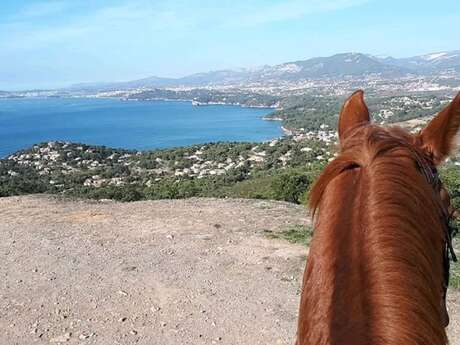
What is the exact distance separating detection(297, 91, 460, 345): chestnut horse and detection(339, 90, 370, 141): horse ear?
0.38ft

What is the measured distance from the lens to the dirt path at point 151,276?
16.3 ft

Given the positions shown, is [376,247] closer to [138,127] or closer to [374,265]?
[374,265]

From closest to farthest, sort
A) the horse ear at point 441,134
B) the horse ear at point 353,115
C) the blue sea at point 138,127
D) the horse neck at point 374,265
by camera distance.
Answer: the horse neck at point 374,265
the horse ear at point 441,134
the horse ear at point 353,115
the blue sea at point 138,127

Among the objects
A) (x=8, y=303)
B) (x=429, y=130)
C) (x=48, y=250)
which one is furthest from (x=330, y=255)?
(x=48, y=250)

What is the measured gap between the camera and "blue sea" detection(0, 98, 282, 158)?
7712cm

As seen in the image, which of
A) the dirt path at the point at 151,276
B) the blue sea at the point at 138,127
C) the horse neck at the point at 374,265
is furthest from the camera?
the blue sea at the point at 138,127

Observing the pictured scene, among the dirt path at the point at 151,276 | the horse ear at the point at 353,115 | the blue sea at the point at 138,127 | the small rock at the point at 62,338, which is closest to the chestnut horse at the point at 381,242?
the horse ear at the point at 353,115

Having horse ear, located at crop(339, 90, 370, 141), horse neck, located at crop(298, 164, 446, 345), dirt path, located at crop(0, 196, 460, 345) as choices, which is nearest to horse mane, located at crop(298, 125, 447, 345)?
horse neck, located at crop(298, 164, 446, 345)

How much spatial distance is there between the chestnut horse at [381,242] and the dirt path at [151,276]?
3711mm

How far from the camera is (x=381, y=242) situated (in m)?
1.07

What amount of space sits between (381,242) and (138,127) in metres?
96.0

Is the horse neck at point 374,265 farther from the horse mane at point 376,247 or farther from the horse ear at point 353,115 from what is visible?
the horse ear at point 353,115

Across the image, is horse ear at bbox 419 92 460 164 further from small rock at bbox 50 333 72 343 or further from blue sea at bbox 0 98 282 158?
blue sea at bbox 0 98 282 158

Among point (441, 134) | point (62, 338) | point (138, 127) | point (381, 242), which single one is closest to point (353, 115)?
point (441, 134)
